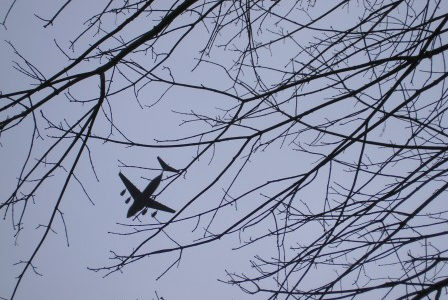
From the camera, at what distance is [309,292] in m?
1.93

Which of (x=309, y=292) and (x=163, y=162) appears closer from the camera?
(x=309, y=292)

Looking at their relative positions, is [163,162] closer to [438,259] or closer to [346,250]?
[346,250]

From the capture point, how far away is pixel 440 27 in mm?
1954

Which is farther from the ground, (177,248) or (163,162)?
(163,162)

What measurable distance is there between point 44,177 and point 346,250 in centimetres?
Answer: 156

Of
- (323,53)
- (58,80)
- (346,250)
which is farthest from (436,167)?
(58,80)

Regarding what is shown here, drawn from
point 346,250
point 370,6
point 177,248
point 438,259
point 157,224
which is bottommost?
point 438,259

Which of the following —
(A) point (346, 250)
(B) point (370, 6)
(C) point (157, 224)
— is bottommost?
(A) point (346, 250)

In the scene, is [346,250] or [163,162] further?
[163,162]

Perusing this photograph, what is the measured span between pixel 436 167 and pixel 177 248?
1410 millimetres

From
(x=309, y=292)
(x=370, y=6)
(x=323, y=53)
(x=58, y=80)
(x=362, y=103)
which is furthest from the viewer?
(x=370, y=6)

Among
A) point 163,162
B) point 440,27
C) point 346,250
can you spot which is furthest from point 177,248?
point 440,27

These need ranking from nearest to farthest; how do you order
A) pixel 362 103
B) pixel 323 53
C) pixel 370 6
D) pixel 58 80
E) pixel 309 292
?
pixel 58 80, pixel 309 292, pixel 362 103, pixel 323 53, pixel 370 6

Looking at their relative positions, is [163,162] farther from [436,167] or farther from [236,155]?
[436,167]
